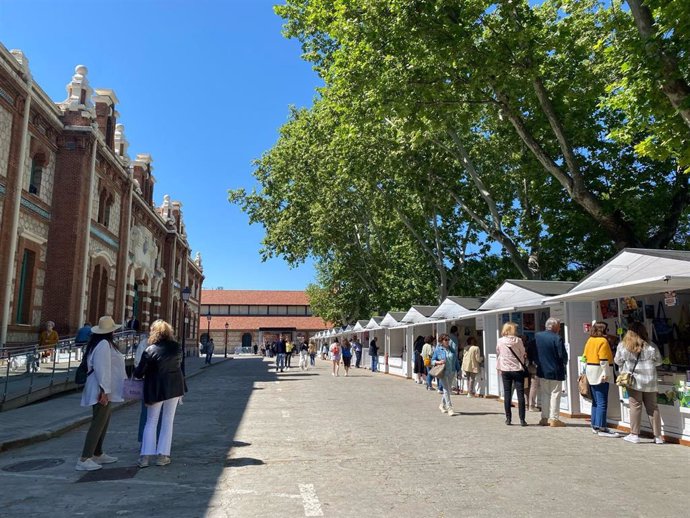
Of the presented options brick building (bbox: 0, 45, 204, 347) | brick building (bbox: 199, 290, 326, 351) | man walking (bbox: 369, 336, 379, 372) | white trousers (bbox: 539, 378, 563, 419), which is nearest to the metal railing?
brick building (bbox: 0, 45, 204, 347)

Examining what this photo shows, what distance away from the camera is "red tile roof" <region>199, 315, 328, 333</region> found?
3130 inches

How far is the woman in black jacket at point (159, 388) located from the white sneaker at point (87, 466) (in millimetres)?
504

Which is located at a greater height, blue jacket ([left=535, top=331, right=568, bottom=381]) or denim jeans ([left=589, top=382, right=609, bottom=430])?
blue jacket ([left=535, top=331, right=568, bottom=381])

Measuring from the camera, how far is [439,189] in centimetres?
2452

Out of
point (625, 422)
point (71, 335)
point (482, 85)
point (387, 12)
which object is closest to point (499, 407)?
point (625, 422)

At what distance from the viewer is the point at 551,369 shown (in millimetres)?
9930

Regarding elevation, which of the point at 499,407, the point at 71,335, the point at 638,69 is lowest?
the point at 499,407

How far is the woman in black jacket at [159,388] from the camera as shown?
6.63m

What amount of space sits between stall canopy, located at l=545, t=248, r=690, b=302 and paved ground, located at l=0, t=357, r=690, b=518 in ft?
8.08

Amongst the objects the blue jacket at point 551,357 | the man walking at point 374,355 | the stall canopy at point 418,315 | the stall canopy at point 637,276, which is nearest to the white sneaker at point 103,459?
the blue jacket at point 551,357

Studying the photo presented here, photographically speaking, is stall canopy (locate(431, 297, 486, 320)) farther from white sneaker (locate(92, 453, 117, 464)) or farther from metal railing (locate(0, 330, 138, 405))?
white sneaker (locate(92, 453, 117, 464))

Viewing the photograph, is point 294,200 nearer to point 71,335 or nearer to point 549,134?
point 71,335

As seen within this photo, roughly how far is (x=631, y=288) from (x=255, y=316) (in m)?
75.8

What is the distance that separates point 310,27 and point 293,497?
18033 millimetres
